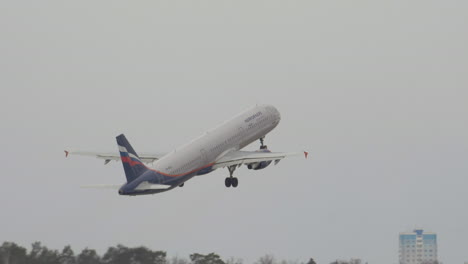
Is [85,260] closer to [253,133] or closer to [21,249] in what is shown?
[21,249]

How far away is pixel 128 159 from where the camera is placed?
374 feet

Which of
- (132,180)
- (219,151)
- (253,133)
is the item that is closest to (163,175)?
(132,180)

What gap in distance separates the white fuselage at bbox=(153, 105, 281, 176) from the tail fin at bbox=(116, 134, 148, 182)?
10.8 ft

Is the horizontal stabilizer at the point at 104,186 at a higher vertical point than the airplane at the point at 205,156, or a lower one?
lower

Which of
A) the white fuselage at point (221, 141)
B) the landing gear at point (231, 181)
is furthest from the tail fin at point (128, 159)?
the landing gear at point (231, 181)

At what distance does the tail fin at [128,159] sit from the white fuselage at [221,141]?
3301mm

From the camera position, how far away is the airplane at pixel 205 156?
115 meters

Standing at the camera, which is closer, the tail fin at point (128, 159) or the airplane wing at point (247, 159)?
the tail fin at point (128, 159)

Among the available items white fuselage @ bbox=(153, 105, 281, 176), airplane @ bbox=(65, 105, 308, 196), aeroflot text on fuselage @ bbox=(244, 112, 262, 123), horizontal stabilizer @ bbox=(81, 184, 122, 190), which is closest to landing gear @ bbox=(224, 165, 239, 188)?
airplane @ bbox=(65, 105, 308, 196)

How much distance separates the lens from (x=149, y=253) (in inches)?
4323

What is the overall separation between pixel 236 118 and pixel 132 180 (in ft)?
79.7

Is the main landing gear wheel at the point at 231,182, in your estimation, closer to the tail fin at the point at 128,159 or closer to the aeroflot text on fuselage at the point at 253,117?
the aeroflot text on fuselage at the point at 253,117

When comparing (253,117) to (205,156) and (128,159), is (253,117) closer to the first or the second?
(205,156)

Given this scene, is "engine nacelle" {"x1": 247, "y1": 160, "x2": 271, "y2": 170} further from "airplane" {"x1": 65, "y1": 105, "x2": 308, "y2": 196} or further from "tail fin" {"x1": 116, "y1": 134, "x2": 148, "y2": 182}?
"tail fin" {"x1": 116, "y1": 134, "x2": 148, "y2": 182}
